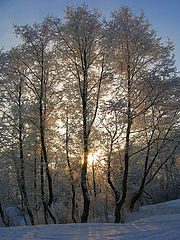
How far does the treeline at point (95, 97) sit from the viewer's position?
6.51 metres

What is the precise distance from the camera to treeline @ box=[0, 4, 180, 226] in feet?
21.4

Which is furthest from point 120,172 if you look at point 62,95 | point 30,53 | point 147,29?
point 30,53

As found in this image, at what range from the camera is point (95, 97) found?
326 inches

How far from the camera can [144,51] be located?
6574 mm

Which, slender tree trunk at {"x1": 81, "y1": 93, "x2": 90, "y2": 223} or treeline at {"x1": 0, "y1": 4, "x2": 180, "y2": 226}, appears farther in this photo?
slender tree trunk at {"x1": 81, "y1": 93, "x2": 90, "y2": 223}

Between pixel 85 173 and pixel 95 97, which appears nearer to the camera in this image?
pixel 85 173

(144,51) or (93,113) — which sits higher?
(144,51)

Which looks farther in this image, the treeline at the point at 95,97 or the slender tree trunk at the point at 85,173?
the slender tree trunk at the point at 85,173

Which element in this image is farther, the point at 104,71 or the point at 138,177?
the point at 138,177

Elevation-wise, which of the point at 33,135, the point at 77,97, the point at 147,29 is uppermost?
the point at 147,29

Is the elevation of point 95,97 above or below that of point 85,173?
above

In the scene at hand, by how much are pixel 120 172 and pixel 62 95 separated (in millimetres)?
4778

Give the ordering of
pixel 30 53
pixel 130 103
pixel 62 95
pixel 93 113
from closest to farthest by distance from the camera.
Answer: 1. pixel 130 103
2. pixel 93 113
3. pixel 30 53
4. pixel 62 95

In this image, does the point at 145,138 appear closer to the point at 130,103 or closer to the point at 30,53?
the point at 130,103
